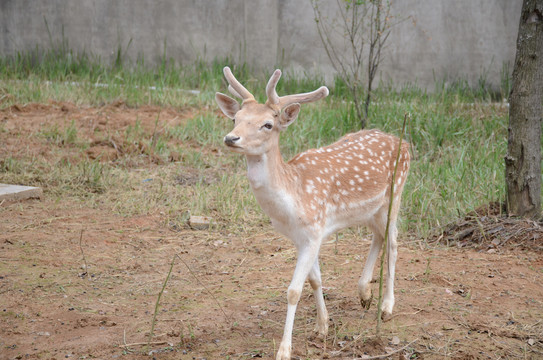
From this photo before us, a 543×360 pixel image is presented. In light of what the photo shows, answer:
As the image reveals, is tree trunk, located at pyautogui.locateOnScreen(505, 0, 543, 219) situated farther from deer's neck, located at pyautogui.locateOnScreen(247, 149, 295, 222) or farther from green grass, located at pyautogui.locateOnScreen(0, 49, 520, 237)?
deer's neck, located at pyautogui.locateOnScreen(247, 149, 295, 222)

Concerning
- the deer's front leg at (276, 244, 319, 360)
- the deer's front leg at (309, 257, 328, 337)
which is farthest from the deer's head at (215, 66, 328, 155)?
the deer's front leg at (309, 257, 328, 337)

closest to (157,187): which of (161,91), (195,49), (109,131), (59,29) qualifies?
(109,131)

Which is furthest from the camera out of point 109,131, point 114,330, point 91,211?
point 109,131

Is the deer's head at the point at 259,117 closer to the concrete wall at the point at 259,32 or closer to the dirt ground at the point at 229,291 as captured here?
the dirt ground at the point at 229,291

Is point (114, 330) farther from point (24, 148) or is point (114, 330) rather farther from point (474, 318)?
point (24, 148)

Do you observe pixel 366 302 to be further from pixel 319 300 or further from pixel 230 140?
pixel 230 140

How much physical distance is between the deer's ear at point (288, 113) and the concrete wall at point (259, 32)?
638 cm

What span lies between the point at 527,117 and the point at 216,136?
3.82 m

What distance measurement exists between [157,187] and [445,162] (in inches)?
117

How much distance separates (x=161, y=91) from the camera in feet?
29.5

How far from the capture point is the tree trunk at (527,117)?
5.19 m

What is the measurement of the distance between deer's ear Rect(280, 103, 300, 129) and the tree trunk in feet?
7.93

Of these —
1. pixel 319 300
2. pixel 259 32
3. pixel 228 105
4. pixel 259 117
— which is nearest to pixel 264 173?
pixel 259 117

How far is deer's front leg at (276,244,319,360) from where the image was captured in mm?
3402
